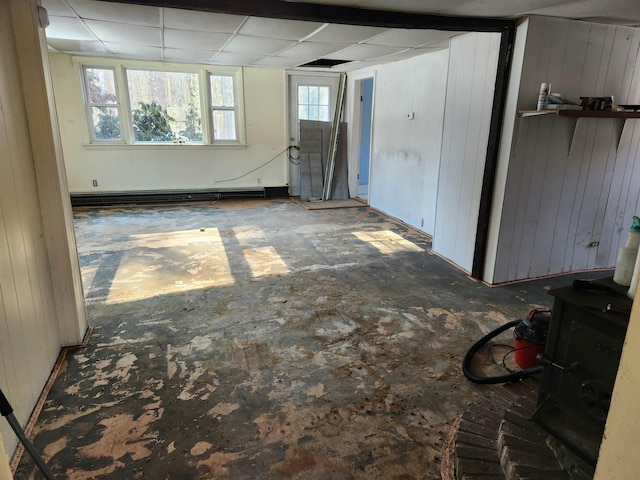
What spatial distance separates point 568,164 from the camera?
3680mm

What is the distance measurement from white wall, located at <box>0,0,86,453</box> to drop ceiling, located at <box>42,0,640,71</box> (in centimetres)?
107

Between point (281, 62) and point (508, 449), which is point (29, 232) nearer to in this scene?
point (508, 449)

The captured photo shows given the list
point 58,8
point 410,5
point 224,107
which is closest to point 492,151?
point 410,5

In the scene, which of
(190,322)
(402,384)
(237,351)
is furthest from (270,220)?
(402,384)

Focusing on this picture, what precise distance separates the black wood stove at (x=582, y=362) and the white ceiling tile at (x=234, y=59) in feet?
17.8

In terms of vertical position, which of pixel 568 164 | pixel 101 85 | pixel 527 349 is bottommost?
pixel 527 349

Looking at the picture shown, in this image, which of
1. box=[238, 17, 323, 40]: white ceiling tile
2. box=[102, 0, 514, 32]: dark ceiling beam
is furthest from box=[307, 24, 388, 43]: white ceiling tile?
box=[102, 0, 514, 32]: dark ceiling beam

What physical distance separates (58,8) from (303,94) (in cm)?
455

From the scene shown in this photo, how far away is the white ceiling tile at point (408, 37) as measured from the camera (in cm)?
398

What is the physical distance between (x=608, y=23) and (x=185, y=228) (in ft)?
16.8

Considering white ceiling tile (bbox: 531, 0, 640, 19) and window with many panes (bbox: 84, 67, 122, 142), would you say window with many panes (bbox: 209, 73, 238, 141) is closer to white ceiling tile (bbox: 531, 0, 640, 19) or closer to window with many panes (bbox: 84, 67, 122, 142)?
window with many panes (bbox: 84, 67, 122, 142)

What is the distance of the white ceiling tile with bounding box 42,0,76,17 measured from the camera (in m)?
3.26

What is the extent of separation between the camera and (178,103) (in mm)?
6914

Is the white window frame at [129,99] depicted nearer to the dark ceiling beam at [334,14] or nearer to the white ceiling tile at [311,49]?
the white ceiling tile at [311,49]
